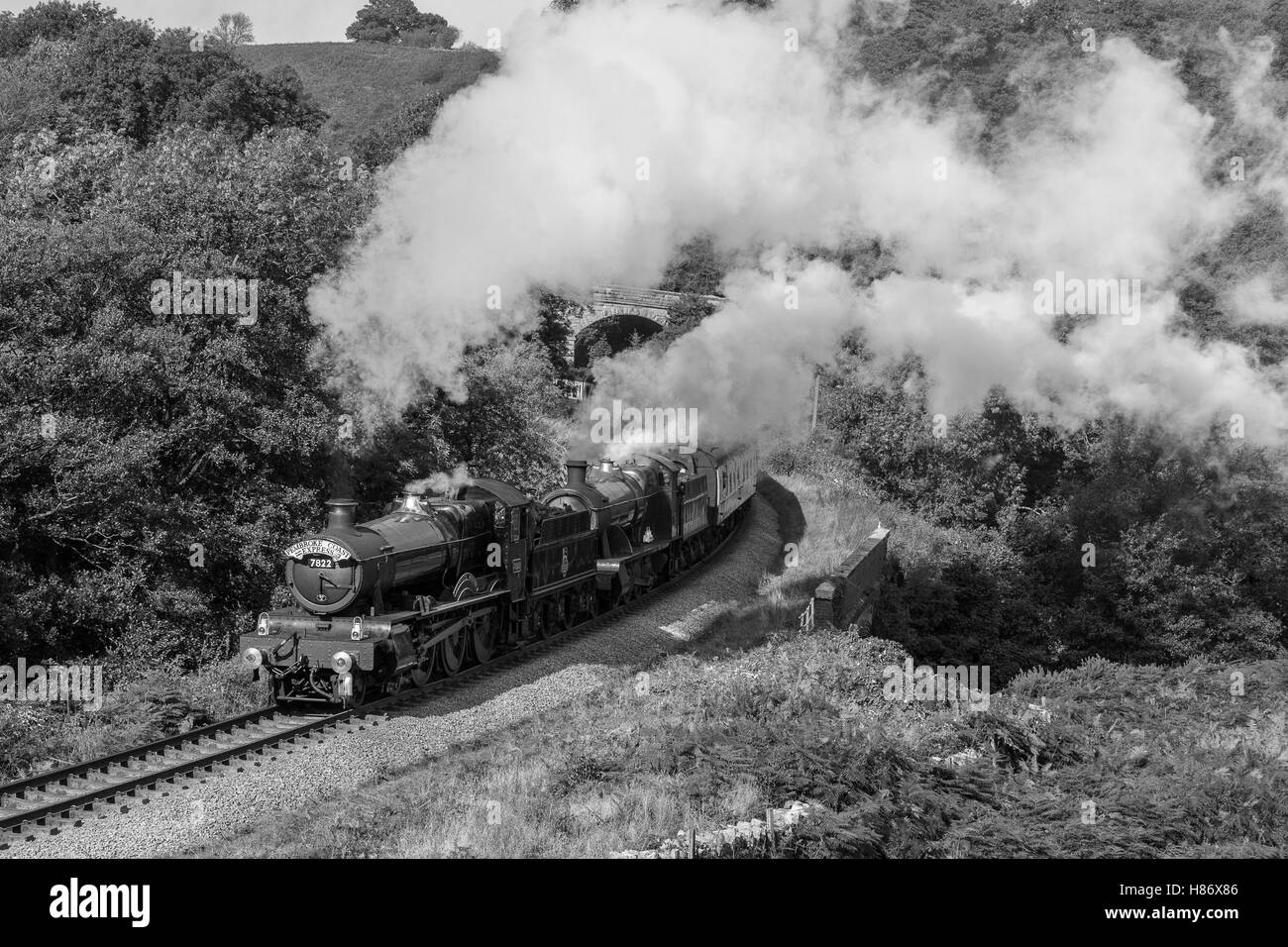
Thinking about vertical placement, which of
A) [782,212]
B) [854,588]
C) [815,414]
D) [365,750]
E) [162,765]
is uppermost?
[782,212]

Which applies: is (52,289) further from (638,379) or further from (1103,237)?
(1103,237)

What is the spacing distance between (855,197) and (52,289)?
16.9m

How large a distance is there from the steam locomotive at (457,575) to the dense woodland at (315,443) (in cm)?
565

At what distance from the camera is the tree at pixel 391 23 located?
158m

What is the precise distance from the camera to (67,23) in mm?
82812

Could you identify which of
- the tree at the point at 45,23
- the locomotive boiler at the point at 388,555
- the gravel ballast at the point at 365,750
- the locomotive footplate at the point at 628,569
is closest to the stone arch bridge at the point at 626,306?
the locomotive footplate at the point at 628,569

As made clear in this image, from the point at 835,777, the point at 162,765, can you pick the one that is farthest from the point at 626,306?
the point at 835,777

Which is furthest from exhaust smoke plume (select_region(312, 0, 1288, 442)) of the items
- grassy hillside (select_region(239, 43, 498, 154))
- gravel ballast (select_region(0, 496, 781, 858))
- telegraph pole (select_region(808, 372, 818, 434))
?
grassy hillside (select_region(239, 43, 498, 154))

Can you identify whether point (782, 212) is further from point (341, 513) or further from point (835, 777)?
point (835, 777)

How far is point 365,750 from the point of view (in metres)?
15.8

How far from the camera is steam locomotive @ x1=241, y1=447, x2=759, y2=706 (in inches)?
685

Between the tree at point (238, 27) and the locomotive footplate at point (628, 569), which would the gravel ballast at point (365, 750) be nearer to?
the locomotive footplate at point (628, 569)

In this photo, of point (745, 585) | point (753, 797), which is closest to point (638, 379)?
point (745, 585)

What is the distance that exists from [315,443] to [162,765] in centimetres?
1228
